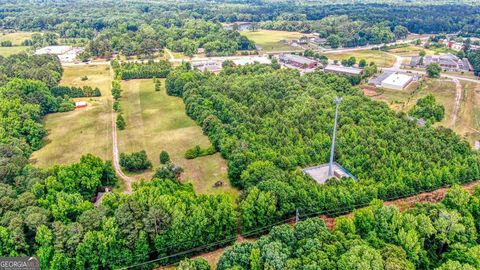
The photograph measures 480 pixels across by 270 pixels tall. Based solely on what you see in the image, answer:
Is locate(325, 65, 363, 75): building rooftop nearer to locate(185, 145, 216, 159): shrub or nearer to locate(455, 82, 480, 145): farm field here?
locate(455, 82, 480, 145): farm field

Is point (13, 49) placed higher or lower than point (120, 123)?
higher

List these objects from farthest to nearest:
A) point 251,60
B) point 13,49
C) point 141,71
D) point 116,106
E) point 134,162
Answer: point 13,49
point 251,60
point 141,71
point 116,106
point 134,162

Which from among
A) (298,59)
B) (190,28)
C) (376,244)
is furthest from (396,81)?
(190,28)

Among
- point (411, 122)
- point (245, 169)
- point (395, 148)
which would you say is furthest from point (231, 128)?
point (411, 122)

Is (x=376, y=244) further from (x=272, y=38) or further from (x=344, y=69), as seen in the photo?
(x=272, y=38)

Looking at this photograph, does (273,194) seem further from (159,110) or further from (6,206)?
(159,110)

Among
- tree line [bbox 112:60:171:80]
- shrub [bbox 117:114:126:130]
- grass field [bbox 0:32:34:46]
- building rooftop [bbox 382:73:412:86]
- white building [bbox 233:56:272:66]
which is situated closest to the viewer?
shrub [bbox 117:114:126:130]

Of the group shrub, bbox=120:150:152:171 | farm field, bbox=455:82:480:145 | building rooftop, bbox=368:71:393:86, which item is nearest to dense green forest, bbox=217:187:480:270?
shrub, bbox=120:150:152:171

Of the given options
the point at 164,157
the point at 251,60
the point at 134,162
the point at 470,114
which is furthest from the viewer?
the point at 251,60
